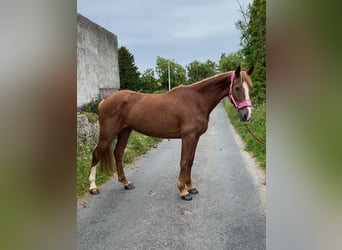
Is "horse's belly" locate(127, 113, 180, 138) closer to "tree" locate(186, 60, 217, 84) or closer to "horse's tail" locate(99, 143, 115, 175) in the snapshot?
"horse's tail" locate(99, 143, 115, 175)

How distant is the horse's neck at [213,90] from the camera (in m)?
2.29

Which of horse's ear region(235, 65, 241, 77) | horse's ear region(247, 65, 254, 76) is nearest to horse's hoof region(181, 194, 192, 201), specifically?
horse's ear region(235, 65, 241, 77)

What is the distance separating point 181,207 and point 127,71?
3.27ft

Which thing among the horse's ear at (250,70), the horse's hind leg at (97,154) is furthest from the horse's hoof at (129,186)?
the horse's ear at (250,70)

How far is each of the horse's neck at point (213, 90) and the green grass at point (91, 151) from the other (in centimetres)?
63

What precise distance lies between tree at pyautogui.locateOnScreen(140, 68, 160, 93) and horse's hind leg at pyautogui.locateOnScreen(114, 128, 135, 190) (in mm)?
770

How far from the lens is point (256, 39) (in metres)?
1.18

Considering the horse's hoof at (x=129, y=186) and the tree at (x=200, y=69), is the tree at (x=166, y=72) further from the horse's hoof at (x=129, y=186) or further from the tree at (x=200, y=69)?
the horse's hoof at (x=129, y=186)
